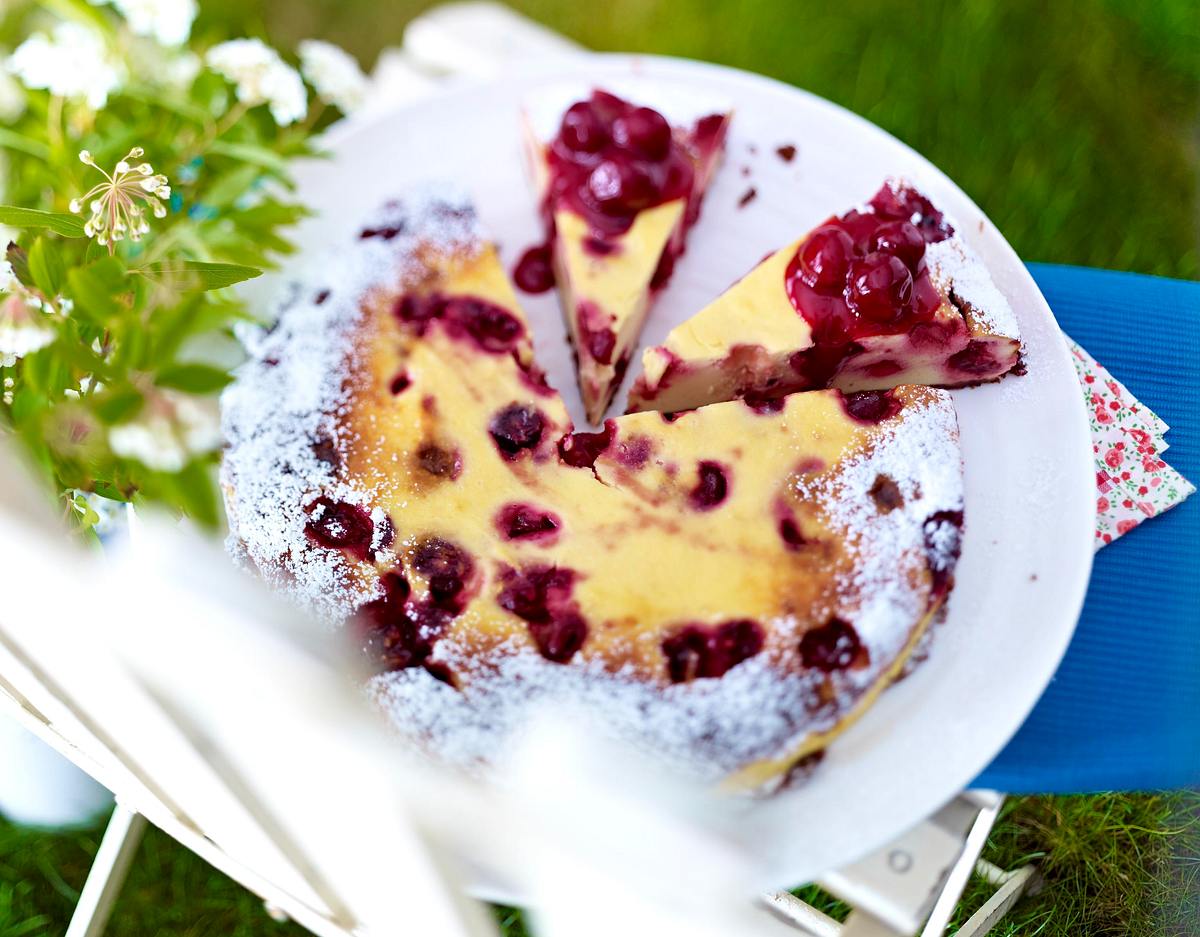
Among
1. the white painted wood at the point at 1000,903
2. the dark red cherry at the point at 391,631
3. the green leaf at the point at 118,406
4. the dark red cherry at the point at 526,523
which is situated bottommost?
the white painted wood at the point at 1000,903

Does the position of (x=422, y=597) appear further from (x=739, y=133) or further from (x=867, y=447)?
(x=739, y=133)

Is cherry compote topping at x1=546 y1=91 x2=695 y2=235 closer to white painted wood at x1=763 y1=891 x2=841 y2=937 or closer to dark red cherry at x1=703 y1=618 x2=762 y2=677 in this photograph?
dark red cherry at x1=703 y1=618 x2=762 y2=677

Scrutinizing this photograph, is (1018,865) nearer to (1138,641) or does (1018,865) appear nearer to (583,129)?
(1138,641)

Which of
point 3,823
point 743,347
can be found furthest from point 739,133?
point 3,823

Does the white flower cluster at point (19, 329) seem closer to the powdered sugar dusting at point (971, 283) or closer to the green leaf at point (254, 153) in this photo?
the green leaf at point (254, 153)

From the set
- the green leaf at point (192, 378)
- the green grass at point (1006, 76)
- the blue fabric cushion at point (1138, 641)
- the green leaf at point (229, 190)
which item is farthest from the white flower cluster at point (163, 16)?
the green grass at point (1006, 76)

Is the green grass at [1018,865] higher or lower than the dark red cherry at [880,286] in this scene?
lower
